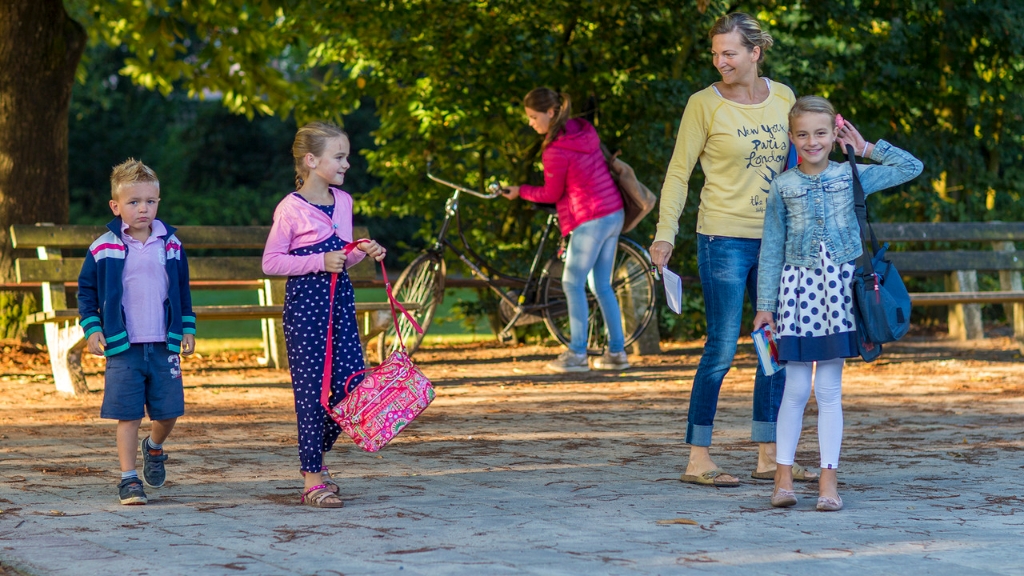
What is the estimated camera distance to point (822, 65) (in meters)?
11.8

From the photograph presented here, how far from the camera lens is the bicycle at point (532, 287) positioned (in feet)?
33.4

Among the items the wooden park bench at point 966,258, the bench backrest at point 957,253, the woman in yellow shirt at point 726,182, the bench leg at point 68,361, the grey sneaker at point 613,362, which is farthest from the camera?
the bench backrest at point 957,253

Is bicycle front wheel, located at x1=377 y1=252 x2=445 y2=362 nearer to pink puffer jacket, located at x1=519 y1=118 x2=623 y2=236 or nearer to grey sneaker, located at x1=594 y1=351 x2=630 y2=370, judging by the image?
pink puffer jacket, located at x1=519 y1=118 x2=623 y2=236

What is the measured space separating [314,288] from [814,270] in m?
1.93

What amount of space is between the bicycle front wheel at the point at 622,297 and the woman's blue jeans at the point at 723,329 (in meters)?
4.86

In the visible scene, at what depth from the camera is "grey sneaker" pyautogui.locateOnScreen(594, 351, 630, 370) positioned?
9820 mm

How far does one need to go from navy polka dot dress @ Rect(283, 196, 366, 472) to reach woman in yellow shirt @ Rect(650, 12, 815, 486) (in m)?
1.30

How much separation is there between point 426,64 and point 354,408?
7113 millimetres

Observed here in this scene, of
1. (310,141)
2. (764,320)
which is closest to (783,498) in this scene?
(764,320)

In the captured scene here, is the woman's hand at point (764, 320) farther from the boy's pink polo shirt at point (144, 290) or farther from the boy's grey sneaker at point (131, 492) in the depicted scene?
the boy's grey sneaker at point (131, 492)

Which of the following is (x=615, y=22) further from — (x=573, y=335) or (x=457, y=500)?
(x=457, y=500)

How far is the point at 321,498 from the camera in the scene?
4.69 m

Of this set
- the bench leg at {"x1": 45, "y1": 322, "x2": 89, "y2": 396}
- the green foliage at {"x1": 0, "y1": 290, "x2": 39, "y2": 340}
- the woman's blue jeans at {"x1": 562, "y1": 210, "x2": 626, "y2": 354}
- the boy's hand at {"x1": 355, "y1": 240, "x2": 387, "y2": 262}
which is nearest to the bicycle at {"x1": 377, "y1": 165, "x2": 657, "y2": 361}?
the woman's blue jeans at {"x1": 562, "y1": 210, "x2": 626, "y2": 354}

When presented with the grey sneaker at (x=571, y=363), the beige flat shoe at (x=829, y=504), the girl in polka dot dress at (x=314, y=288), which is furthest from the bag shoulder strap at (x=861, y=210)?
the grey sneaker at (x=571, y=363)
